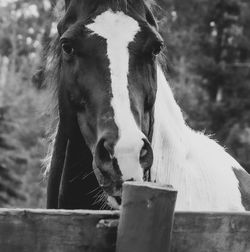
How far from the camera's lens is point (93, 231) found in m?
1.69

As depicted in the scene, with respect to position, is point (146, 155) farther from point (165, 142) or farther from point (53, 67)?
point (53, 67)

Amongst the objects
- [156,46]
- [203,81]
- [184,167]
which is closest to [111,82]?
[156,46]

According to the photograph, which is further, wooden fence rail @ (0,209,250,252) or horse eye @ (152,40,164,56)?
horse eye @ (152,40,164,56)

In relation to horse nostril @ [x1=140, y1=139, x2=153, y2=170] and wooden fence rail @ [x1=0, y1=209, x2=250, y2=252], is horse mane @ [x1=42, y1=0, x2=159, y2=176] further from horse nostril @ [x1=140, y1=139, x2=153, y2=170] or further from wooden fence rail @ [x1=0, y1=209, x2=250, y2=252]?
wooden fence rail @ [x1=0, y1=209, x2=250, y2=252]

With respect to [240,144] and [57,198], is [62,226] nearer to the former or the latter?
[57,198]

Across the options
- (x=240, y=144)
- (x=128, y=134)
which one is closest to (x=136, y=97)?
(x=128, y=134)

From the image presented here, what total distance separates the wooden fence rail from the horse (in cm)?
64

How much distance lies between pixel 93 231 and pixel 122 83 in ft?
3.74

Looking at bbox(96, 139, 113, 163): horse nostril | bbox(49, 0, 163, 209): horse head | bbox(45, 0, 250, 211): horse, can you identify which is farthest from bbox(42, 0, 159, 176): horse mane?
bbox(96, 139, 113, 163): horse nostril

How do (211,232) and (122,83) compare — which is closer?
(211,232)

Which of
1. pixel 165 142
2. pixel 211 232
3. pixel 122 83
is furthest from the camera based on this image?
pixel 165 142

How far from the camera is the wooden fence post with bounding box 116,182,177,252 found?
63.9 inches

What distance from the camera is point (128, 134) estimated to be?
2.42m

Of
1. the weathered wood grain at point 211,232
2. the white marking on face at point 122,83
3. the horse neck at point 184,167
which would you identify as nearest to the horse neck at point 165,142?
the horse neck at point 184,167
